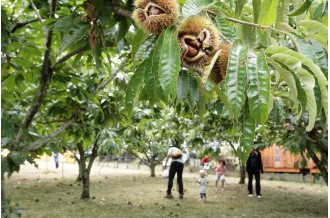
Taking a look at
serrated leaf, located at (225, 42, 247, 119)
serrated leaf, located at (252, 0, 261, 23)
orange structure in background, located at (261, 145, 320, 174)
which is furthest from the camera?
orange structure in background, located at (261, 145, 320, 174)

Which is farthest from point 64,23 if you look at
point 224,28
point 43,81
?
point 43,81

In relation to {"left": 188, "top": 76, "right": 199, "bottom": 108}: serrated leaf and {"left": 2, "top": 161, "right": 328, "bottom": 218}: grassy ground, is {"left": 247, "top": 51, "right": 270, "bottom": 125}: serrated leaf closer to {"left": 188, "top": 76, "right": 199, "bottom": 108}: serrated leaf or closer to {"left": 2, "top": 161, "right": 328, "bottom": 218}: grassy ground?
{"left": 188, "top": 76, "right": 199, "bottom": 108}: serrated leaf

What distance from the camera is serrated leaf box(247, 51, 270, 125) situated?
2.74ft

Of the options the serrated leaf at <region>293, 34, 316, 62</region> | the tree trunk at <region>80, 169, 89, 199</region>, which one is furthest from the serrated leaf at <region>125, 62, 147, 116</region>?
the tree trunk at <region>80, 169, 89, 199</region>

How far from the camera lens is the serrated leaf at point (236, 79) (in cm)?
83

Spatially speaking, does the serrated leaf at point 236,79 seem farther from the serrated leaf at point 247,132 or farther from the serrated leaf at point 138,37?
the serrated leaf at point 138,37

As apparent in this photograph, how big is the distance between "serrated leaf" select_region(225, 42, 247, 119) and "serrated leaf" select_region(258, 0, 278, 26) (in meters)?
0.24

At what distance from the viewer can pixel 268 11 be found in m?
1.06

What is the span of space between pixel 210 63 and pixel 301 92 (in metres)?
0.23

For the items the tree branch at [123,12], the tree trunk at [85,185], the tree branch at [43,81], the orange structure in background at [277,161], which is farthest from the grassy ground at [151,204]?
the tree branch at [123,12]

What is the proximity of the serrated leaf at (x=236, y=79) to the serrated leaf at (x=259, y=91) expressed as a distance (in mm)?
21

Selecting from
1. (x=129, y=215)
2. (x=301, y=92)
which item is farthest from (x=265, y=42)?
(x=129, y=215)

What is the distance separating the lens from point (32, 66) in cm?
270

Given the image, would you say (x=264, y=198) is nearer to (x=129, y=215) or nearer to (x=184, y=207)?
(x=184, y=207)
